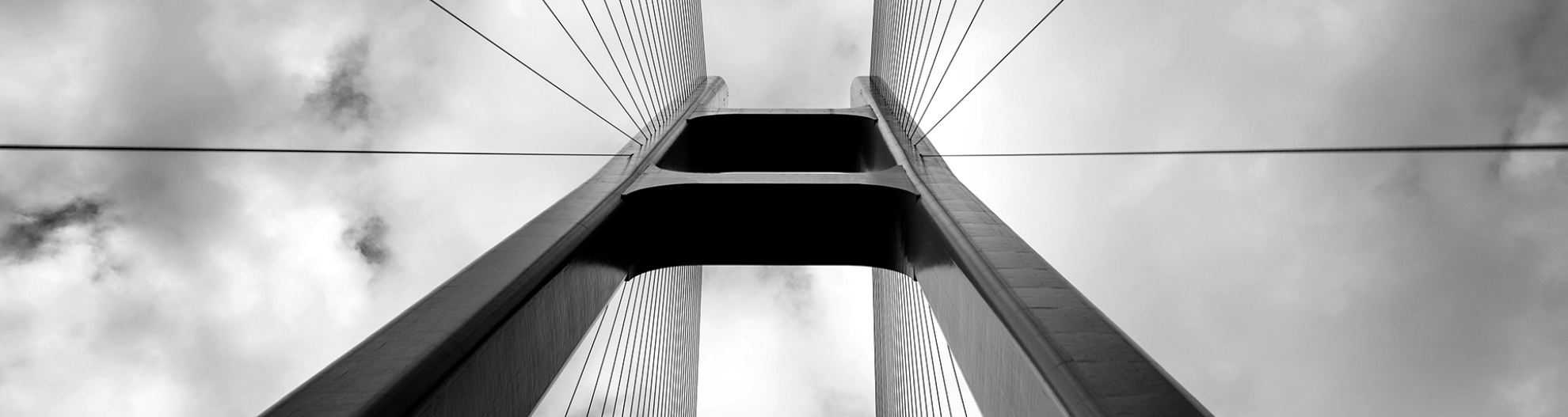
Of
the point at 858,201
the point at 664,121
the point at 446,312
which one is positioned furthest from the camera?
the point at 664,121

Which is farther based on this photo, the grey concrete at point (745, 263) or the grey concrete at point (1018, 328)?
the grey concrete at point (745, 263)

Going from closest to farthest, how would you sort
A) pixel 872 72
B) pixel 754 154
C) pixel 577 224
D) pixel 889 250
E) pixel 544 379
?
pixel 544 379 < pixel 577 224 < pixel 889 250 < pixel 754 154 < pixel 872 72

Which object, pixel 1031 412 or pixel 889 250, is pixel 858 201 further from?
pixel 1031 412

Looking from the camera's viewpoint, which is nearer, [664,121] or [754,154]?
[664,121]

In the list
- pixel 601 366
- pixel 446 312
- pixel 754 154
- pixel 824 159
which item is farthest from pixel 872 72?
pixel 446 312

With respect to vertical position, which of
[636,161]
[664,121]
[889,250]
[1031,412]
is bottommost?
[1031,412]

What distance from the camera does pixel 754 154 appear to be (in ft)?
38.7

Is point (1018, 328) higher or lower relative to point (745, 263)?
lower

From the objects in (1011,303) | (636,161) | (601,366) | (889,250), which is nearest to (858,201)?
(889,250)

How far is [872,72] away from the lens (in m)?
12.6

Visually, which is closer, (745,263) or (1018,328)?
(1018,328)

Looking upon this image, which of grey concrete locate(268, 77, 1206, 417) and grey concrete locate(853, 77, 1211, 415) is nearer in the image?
grey concrete locate(853, 77, 1211, 415)

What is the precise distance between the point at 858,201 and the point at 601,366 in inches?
119

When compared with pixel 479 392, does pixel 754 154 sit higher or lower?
higher
